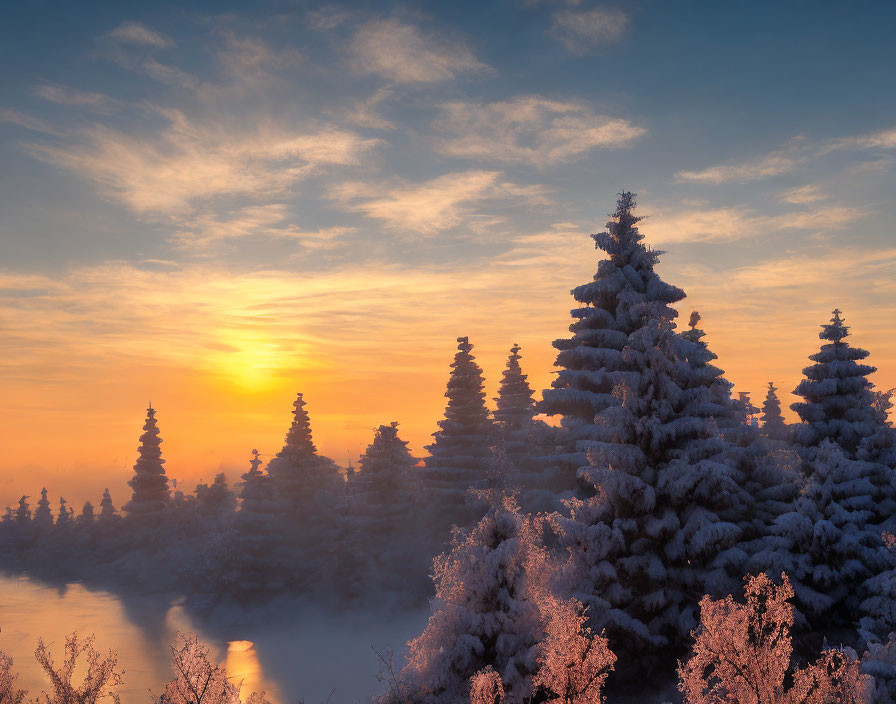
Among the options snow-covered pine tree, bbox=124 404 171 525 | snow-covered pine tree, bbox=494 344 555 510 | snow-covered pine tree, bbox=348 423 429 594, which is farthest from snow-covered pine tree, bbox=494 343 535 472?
snow-covered pine tree, bbox=124 404 171 525

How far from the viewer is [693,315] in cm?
3450

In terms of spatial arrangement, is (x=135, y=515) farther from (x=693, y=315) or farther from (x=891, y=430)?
(x=891, y=430)

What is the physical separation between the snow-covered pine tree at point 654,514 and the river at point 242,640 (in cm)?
1202

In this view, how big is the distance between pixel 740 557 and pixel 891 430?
27.7 ft

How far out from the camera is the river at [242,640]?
2977 cm

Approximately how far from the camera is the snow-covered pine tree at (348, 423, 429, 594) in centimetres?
4172

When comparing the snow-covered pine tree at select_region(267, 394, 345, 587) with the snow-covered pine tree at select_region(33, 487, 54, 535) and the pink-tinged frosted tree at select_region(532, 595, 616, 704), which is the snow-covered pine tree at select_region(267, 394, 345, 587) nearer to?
the pink-tinged frosted tree at select_region(532, 595, 616, 704)

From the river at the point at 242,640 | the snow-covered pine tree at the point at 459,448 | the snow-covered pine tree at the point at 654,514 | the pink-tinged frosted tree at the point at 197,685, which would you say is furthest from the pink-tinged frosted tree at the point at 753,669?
the snow-covered pine tree at the point at 459,448

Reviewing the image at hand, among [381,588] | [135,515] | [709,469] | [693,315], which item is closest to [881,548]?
[709,469]

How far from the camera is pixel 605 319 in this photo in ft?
→ 92.2

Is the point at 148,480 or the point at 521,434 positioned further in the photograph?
the point at 148,480

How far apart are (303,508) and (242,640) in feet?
39.6

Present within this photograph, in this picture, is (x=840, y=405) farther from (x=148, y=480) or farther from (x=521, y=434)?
(x=148, y=480)

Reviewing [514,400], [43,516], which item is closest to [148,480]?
[43,516]
